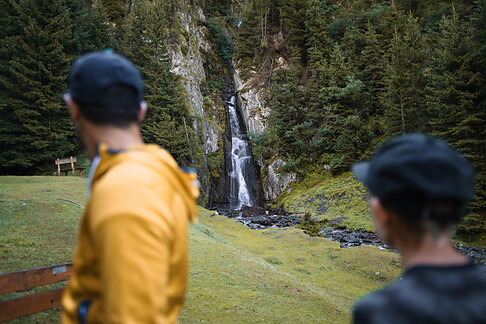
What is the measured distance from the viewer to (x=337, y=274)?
10156 millimetres

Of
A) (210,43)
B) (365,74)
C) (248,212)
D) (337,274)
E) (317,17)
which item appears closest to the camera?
(337,274)

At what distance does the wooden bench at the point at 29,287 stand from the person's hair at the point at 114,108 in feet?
10.0

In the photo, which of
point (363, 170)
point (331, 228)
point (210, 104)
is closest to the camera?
point (363, 170)

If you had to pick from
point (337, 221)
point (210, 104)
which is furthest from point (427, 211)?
point (210, 104)

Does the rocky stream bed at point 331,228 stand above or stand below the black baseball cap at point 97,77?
below

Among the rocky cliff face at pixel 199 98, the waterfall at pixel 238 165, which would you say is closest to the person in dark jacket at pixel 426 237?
the rocky cliff face at pixel 199 98

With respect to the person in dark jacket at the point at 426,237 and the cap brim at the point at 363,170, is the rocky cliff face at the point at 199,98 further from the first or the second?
the person in dark jacket at the point at 426,237

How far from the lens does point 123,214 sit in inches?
35.7

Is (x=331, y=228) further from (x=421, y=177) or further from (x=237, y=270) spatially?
(x=421, y=177)

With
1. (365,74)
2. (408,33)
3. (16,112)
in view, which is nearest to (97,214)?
(16,112)

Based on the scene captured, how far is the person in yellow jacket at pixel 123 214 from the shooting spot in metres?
0.88

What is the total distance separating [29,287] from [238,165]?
31.7 metres

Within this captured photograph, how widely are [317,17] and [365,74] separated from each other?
34.1 ft

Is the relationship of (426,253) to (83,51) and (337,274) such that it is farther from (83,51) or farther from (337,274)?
(83,51)
